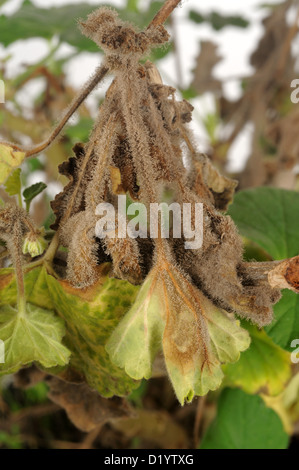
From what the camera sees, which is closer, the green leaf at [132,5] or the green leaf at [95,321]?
the green leaf at [95,321]

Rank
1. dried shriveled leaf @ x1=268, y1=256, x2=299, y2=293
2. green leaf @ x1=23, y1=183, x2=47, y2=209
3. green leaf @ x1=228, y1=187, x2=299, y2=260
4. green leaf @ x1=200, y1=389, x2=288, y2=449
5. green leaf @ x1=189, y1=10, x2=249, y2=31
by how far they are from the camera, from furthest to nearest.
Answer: green leaf @ x1=189, y1=10, x2=249, y2=31
green leaf @ x1=200, y1=389, x2=288, y2=449
green leaf @ x1=228, y1=187, x2=299, y2=260
green leaf @ x1=23, y1=183, x2=47, y2=209
dried shriveled leaf @ x1=268, y1=256, x2=299, y2=293

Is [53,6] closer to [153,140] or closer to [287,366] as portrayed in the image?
[153,140]

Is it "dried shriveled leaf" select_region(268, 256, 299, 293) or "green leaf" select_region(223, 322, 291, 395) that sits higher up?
"dried shriveled leaf" select_region(268, 256, 299, 293)

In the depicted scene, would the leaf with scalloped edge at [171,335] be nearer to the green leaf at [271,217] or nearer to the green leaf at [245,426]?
the green leaf at [271,217]

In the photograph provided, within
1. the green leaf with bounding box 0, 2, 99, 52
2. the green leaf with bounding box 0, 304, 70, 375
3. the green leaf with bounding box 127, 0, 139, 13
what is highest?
the green leaf with bounding box 127, 0, 139, 13

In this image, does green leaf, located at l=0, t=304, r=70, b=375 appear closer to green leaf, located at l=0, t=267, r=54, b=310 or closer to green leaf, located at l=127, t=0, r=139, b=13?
green leaf, located at l=0, t=267, r=54, b=310

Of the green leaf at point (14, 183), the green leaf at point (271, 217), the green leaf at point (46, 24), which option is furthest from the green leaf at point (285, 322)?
the green leaf at point (46, 24)

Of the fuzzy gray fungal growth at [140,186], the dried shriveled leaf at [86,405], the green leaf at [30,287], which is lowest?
the dried shriveled leaf at [86,405]

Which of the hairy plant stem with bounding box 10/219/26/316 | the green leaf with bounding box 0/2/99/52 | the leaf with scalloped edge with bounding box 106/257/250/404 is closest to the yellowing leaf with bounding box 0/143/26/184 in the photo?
the hairy plant stem with bounding box 10/219/26/316

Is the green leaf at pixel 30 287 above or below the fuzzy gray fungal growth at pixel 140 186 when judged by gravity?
below
